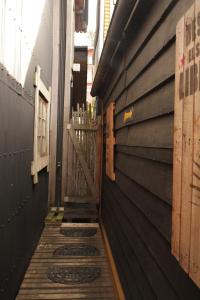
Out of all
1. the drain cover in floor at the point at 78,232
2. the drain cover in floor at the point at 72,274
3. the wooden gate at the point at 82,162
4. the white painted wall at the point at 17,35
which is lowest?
the drain cover in floor at the point at 72,274

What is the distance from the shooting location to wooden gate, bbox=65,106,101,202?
6871 millimetres

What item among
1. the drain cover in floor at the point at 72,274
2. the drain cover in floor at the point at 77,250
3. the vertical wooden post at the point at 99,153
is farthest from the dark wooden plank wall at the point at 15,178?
the vertical wooden post at the point at 99,153

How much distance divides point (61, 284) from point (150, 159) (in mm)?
2295

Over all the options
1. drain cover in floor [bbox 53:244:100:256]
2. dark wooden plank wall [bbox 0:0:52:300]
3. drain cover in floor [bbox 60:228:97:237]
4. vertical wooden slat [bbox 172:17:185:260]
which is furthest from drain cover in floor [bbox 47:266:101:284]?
vertical wooden slat [bbox 172:17:185:260]

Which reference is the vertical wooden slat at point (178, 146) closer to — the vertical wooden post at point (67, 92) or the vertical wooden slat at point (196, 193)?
the vertical wooden slat at point (196, 193)

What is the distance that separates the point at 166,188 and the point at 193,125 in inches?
21.9

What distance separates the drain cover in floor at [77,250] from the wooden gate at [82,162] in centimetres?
201

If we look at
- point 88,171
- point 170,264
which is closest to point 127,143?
point 170,264

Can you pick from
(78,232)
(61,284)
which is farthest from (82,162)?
(61,284)

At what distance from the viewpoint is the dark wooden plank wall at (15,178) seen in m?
2.39

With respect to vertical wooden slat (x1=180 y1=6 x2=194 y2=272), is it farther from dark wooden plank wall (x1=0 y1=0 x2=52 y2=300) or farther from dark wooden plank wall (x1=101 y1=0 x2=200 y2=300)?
dark wooden plank wall (x1=0 y1=0 x2=52 y2=300)

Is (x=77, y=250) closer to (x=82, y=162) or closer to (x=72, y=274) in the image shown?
(x=72, y=274)

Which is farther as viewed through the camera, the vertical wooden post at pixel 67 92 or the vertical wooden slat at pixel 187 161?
the vertical wooden post at pixel 67 92

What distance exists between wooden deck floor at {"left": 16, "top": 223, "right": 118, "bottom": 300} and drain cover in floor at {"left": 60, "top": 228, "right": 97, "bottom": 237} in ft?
0.51
